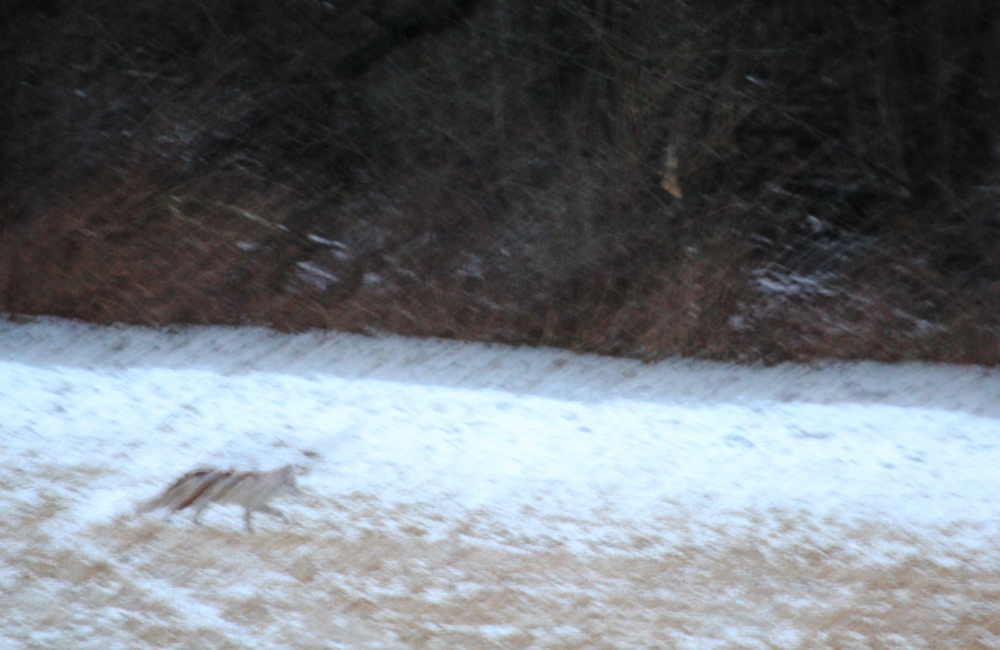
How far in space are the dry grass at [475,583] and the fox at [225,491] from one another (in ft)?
0.29

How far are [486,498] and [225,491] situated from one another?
101cm

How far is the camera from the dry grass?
267 cm

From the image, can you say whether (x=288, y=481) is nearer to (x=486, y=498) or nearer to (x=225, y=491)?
(x=225, y=491)

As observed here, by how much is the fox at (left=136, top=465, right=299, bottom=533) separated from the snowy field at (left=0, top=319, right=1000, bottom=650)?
63 millimetres

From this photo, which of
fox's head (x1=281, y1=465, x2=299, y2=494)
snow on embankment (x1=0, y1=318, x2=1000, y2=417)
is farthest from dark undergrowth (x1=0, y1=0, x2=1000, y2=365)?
fox's head (x1=281, y1=465, x2=299, y2=494)

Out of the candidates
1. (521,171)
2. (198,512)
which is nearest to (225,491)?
(198,512)

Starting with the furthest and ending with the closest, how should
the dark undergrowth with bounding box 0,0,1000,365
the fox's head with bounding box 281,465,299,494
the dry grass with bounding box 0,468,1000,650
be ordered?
the dark undergrowth with bounding box 0,0,1000,365 < the fox's head with bounding box 281,465,299,494 < the dry grass with bounding box 0,468,1000,650

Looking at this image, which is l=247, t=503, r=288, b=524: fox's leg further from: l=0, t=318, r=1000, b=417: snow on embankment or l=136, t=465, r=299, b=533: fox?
l=0, t=318, r=1000, b=417: snow on embankment

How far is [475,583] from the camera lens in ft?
9.62

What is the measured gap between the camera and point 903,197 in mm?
4559

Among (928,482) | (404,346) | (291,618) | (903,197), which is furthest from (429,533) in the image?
(903,197)

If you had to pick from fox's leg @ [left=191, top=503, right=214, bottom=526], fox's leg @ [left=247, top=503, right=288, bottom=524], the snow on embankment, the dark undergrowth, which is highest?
the dark undergrowth

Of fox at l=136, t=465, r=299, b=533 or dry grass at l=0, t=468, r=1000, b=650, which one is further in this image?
fox at l=136, t=465, r=299, b=533

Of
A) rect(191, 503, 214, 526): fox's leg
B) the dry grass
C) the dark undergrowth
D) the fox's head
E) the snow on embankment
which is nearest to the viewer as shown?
the dry grass
